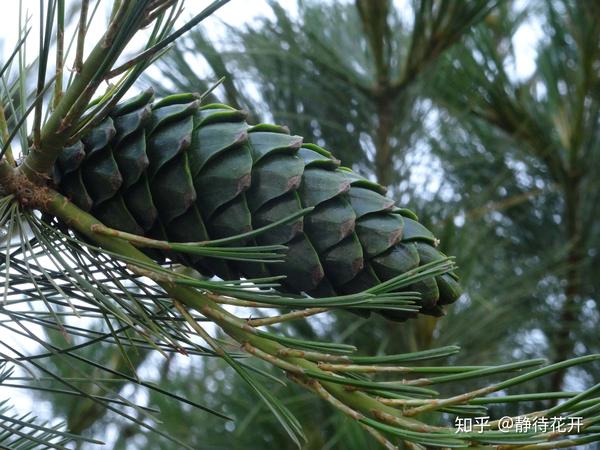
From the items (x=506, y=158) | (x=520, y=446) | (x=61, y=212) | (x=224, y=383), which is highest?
(x=506, y=158)

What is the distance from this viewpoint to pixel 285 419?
1.51 feet

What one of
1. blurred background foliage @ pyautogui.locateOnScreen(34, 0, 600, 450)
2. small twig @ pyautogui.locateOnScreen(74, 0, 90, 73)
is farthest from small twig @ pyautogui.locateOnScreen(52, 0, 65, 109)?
blurred background foliage @ pyautogui.locateOnScreen(34, 0, 600, 450)

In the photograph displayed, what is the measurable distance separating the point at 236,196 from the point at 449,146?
1033mm

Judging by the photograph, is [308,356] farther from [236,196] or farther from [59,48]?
[59,48]

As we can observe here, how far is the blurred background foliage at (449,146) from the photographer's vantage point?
3.94ft

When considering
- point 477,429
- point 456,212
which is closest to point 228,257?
point 477,429

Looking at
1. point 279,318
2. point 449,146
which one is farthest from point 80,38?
point 449,146

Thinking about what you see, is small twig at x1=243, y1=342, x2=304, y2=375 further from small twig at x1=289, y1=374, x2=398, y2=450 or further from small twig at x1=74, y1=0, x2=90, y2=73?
small twig at x1=74, y1=0, x2=90, y2=73

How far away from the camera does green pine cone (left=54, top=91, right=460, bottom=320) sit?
46cm

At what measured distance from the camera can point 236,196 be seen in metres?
0.45

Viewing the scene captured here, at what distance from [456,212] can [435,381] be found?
808 mm

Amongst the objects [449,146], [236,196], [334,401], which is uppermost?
[449,146]

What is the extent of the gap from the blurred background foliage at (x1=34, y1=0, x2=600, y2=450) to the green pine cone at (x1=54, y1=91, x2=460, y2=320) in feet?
2.06

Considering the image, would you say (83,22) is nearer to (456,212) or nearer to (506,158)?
(456,212)
